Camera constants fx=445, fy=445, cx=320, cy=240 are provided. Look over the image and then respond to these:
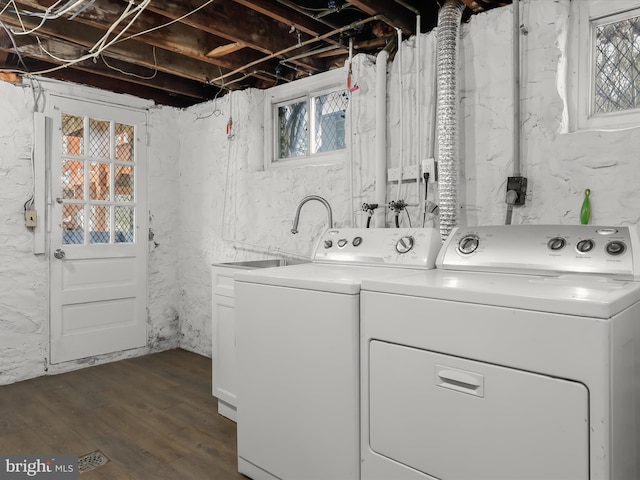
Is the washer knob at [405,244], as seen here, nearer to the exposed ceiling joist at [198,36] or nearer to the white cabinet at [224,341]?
the white cabinet at [224,341]

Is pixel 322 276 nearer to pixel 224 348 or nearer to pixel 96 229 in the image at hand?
pixel 224 348

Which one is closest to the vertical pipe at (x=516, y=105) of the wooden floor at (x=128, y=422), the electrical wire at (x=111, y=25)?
the electrical wire at (x=111, y=25)

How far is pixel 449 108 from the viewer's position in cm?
200

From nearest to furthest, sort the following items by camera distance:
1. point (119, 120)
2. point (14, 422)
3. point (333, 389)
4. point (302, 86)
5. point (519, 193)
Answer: point (333, 389), point (519, 193), point (14, 422), point (302, 86), point (119, 120)

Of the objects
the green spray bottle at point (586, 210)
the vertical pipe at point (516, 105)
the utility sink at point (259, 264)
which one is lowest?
the utility sink at point (259, 264)

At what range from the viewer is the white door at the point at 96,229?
10.1ft

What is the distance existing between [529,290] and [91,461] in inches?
75.6

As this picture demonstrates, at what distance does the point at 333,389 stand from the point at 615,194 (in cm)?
130

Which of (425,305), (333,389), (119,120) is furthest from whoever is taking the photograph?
(119,120)

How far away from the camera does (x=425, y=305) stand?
4.17 ft

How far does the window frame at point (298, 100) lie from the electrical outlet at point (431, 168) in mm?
564

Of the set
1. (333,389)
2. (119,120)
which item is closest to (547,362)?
(333,389)

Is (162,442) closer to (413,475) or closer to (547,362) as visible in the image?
(413,475)

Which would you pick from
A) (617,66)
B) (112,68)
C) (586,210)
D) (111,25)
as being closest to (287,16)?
(111,25)
